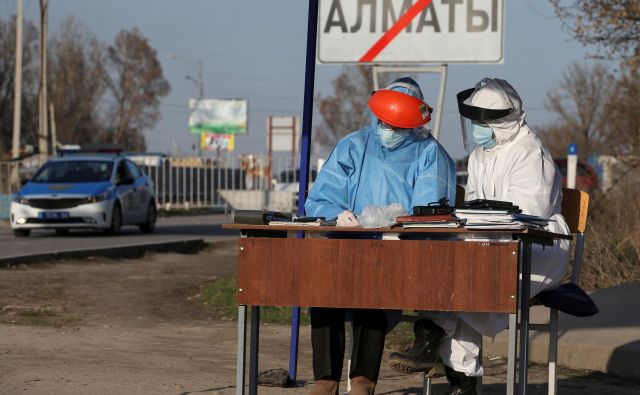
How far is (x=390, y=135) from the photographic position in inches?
252

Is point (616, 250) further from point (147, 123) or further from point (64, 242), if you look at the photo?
point (147, 123)

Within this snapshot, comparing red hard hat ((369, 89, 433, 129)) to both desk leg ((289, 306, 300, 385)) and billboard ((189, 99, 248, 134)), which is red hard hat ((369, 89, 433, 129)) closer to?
desk leg ((289, 306, 300, 385))

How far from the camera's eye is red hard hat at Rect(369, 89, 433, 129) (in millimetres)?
6254

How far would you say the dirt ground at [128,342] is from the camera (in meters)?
7.33

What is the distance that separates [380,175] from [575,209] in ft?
3.47

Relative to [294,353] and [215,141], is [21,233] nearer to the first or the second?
[294,353]

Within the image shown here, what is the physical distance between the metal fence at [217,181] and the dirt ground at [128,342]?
81.7 ft

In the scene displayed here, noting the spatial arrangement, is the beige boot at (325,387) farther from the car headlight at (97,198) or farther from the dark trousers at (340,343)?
the car headlight at (97,198)

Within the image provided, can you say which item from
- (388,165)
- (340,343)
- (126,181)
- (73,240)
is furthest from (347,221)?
(126,181)

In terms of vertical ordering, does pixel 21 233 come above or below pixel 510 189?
below

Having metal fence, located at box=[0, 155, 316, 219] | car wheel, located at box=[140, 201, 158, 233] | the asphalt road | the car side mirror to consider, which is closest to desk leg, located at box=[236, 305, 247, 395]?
the asphalt road

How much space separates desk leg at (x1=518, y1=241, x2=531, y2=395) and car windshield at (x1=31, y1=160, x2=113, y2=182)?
1838 centimetres

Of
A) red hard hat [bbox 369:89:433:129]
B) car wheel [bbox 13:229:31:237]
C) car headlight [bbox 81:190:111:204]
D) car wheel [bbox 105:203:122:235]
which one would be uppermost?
red hard hat [bbox 369:89:433:129]

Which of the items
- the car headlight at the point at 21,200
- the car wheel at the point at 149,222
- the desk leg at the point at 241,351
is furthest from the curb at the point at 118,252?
the desk leg at the point at 241,351
